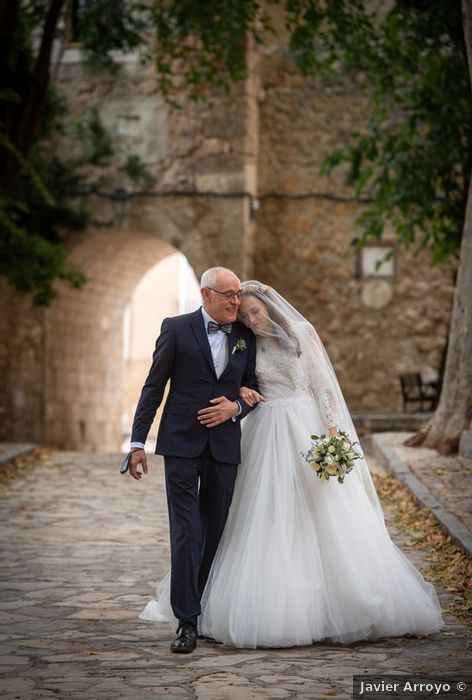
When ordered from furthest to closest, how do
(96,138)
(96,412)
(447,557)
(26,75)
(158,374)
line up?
(96,412) < (96,138) < (26,75) < (447,557) < (158,374)

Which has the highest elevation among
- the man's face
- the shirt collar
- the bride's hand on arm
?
the man's face

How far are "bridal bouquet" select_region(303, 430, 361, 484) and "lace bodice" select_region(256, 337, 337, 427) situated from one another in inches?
9.6

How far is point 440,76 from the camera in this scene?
1328 cm

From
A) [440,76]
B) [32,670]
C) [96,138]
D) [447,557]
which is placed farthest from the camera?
[96,138]

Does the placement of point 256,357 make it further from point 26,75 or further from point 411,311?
point 411,311

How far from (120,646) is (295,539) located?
0.94 m

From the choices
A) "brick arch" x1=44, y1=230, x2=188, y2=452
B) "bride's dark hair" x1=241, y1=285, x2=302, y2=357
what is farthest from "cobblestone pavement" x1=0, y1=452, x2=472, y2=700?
"brick arch" x1=44, y1=230, x2=188, y2=452

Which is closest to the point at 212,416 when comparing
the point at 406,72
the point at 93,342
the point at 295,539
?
the point at 295,539

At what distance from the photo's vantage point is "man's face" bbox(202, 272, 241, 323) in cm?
533

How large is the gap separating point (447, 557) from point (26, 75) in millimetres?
9548

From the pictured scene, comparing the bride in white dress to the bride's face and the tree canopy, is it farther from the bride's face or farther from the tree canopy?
the tree canopy

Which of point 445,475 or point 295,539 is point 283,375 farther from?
point 445,475

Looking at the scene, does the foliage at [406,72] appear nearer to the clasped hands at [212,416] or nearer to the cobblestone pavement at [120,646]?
the cobblestone pavement at [120,646]

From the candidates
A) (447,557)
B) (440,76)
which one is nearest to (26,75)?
(440,76)
